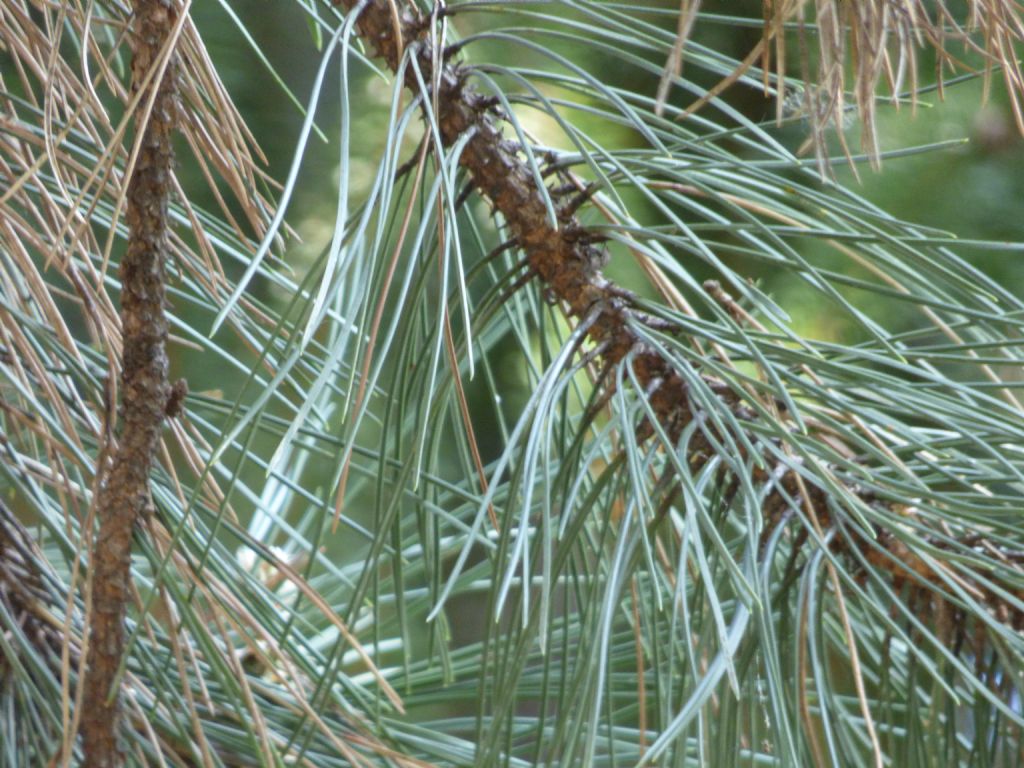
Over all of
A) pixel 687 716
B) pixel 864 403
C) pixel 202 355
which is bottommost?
pixel 687 716

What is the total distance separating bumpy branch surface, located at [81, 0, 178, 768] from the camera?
31 centimetres

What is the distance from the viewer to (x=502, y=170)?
1.10 feet

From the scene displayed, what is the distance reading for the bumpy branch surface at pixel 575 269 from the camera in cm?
33

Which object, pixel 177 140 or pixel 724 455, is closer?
pixel 724 455

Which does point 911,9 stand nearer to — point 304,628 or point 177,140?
point 304,628

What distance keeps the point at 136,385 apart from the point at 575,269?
0.43 ft

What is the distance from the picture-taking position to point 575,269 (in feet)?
1.11

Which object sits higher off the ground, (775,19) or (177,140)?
(177,140)

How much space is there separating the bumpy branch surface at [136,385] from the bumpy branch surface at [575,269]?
0.20 ft

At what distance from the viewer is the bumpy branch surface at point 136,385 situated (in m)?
0.31

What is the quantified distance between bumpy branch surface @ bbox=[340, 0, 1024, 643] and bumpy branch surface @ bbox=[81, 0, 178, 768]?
0.20ft

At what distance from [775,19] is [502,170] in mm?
95

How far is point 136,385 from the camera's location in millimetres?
322

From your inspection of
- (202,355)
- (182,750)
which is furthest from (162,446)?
(202,355)
